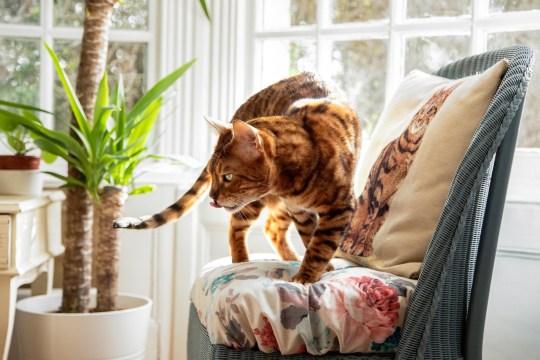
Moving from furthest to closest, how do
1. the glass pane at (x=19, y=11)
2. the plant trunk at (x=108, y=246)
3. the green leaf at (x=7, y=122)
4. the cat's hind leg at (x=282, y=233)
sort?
the glass pane at (x=19, y=11), the plant trunk at (x=108, y=246), the green leaf at (x=7, y=122), the cat's hind leg at (x=282, y=233)

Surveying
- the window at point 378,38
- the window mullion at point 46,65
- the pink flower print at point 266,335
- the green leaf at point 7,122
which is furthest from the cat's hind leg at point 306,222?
the window mullion at point 46,65

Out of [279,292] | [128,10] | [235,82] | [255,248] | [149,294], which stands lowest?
[149,294]

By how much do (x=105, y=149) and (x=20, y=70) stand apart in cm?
82

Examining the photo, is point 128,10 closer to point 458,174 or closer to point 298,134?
point 298,134

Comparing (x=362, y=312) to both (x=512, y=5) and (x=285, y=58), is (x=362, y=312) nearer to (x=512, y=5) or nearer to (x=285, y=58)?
(x=512, y=5)

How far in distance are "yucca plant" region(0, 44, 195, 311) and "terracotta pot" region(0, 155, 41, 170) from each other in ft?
0.38

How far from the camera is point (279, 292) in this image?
4.32 ft

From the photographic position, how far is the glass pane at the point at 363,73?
257 cm

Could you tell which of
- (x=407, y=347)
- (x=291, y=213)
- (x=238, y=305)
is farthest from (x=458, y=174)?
(x=291, y=213)

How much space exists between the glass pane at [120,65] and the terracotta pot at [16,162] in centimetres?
52

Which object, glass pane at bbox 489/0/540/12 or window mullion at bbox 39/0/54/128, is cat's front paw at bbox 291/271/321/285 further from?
window mullion at bbox 39/0/54/128

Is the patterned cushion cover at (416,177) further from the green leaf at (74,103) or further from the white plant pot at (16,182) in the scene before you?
the white plant pot at (16,182)

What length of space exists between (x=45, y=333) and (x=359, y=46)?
145 cm

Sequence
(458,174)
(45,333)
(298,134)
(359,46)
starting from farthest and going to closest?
(359,46), (45,333), (298,134), (458,174)
